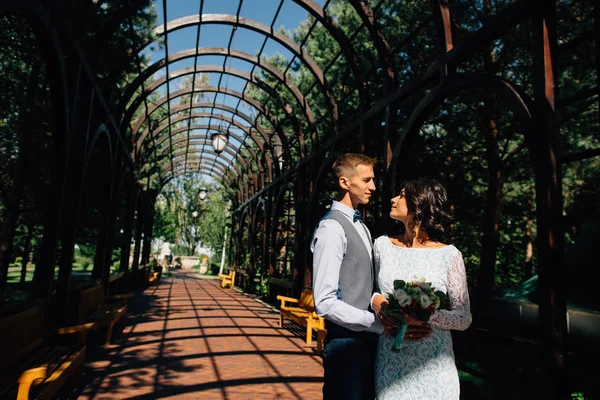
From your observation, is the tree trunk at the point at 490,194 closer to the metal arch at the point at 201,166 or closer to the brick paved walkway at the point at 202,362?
the brick paved walkway at the point at 202,362

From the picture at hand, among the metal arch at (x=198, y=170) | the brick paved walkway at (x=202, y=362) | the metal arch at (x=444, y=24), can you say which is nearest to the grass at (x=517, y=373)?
the brick paved walkway at (x=202, y=362)

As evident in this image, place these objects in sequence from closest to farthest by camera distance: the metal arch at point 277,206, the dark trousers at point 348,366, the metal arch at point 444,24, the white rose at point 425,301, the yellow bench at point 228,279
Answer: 1. the white rose at point 425,301
2. the dark trousers at point 348,366
3. the metal arch at point 444,24
4. the metal arch at point 277,206
5. the yellow bench at point 228,279

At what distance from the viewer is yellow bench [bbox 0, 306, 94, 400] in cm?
325

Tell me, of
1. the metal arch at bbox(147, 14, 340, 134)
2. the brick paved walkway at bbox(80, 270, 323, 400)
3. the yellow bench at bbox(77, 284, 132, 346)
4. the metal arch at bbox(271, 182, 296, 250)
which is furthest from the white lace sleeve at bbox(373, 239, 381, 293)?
the metal arch at bbox(271, 182, 296, 250)

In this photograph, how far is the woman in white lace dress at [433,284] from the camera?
1912 millimetres

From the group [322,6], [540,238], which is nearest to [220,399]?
[540,238]

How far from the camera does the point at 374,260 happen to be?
7.29 feet

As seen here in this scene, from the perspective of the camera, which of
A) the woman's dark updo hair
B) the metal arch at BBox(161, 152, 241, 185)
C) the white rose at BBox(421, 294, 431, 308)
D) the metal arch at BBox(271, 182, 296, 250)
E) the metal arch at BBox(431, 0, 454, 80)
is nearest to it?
the white rose at BBox(421, 294, 431, 308)

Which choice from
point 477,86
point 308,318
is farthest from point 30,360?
point 477,86

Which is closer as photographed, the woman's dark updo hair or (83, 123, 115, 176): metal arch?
the woman's dark updo hair

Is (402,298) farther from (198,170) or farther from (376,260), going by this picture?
(198,170)

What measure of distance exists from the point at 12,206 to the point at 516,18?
7740 mm

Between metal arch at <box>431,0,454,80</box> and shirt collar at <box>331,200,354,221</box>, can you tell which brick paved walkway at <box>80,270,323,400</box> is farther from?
metal arch at <box>431,0,454,80</box>

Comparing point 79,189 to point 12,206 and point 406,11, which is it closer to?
point 12,206
